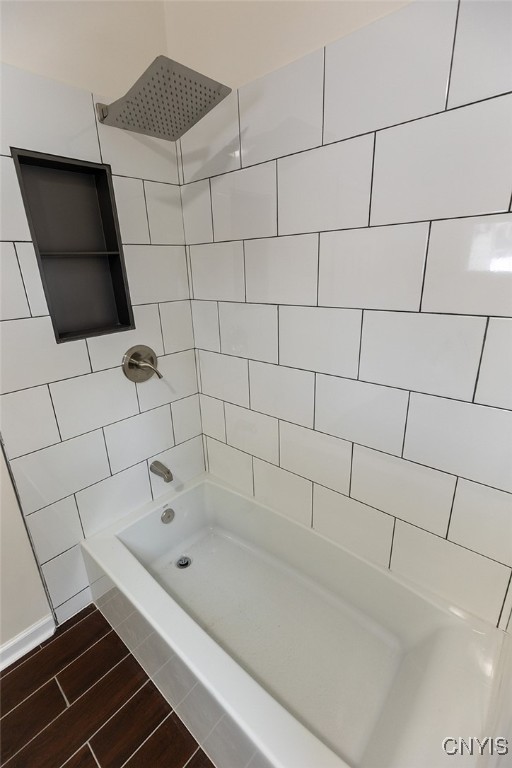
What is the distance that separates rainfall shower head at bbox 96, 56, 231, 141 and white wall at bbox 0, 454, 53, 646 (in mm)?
1089

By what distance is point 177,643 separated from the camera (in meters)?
0.96

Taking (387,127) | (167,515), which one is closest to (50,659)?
(167,515)

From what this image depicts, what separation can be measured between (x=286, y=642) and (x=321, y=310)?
1.17 m

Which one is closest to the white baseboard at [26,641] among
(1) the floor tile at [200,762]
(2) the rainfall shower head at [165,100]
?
(1) the floor tile at [200,762]

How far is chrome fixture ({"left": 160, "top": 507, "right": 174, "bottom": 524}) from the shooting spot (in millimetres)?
1560

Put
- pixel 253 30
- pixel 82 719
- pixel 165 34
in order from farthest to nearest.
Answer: pixel 165 34, pixel 82 719, pixel 253 30

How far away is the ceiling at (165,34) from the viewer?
0.90m

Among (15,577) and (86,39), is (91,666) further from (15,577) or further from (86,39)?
(86,39)

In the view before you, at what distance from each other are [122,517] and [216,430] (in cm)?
54

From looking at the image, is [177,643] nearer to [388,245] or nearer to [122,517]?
[122,517]

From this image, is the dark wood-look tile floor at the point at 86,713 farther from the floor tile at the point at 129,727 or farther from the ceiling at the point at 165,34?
the ceiling at the point at 165,34

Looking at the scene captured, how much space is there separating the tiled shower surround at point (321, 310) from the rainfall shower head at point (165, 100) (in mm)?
199

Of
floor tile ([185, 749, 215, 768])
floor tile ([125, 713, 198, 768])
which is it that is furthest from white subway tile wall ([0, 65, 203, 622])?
floor tile ([185, 749, 215, 768])

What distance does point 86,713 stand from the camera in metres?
1.12
